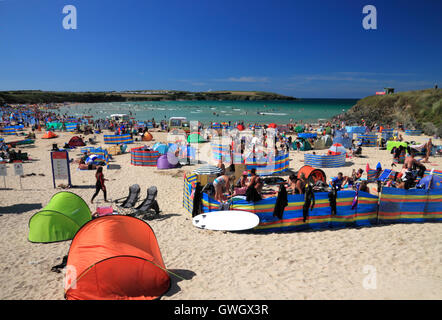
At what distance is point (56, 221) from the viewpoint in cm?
632

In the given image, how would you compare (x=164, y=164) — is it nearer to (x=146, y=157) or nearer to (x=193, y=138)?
(x=146, y=157)

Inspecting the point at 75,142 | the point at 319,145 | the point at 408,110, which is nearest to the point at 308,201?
the point at 319,145

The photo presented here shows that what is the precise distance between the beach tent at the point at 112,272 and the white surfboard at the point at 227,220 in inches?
71.5

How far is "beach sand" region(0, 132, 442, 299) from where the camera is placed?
4320 mm

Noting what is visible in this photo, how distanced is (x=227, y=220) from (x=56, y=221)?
3.78 meters

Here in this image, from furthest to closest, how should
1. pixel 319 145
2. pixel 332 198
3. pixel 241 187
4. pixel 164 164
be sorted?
pixel 319 145 < pixel 164 164 < pixel 241 187 < pixel 332 198

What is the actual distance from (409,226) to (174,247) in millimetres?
5350

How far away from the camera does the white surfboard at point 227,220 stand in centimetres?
614

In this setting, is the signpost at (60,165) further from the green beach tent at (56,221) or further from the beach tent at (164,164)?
the green beach tent at (56,221)

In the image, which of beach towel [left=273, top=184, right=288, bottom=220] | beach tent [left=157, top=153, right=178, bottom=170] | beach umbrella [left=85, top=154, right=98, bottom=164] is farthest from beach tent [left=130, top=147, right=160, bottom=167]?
beach towel [left=273, top=184, right=288, bottom=220]

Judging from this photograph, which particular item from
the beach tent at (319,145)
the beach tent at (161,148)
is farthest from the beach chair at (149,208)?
the beach tent at (319,145)
